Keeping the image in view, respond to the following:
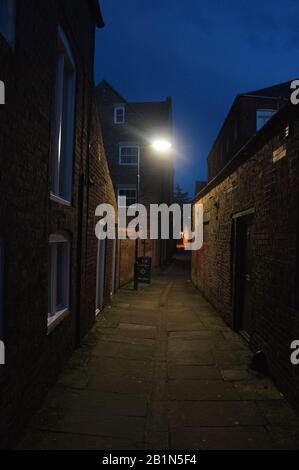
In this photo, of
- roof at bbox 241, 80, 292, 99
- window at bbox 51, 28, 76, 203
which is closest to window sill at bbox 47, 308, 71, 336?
window at bbox 51, 28, 76, 203

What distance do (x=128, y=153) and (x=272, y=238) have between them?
2446 centimetres

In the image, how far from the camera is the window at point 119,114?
2948 centimetres

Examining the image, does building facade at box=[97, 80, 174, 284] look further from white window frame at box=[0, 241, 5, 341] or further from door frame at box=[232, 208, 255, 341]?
white window frame at box=[0, 241, 5, 341]

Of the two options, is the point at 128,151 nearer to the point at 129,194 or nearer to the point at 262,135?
the point at 129,194

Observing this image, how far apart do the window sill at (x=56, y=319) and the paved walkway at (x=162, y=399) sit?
0.83 m

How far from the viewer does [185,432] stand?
412 centimetres

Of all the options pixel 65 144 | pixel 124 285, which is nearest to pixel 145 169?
pixel 124 285

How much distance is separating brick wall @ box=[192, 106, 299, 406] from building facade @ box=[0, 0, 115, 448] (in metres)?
3.31

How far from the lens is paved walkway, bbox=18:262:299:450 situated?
395 centimetres

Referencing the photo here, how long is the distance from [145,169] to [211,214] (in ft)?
56.7

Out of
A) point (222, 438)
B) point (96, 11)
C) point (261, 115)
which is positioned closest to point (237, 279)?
point (222, 438)

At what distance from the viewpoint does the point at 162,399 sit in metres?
5.07

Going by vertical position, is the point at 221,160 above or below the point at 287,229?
above
